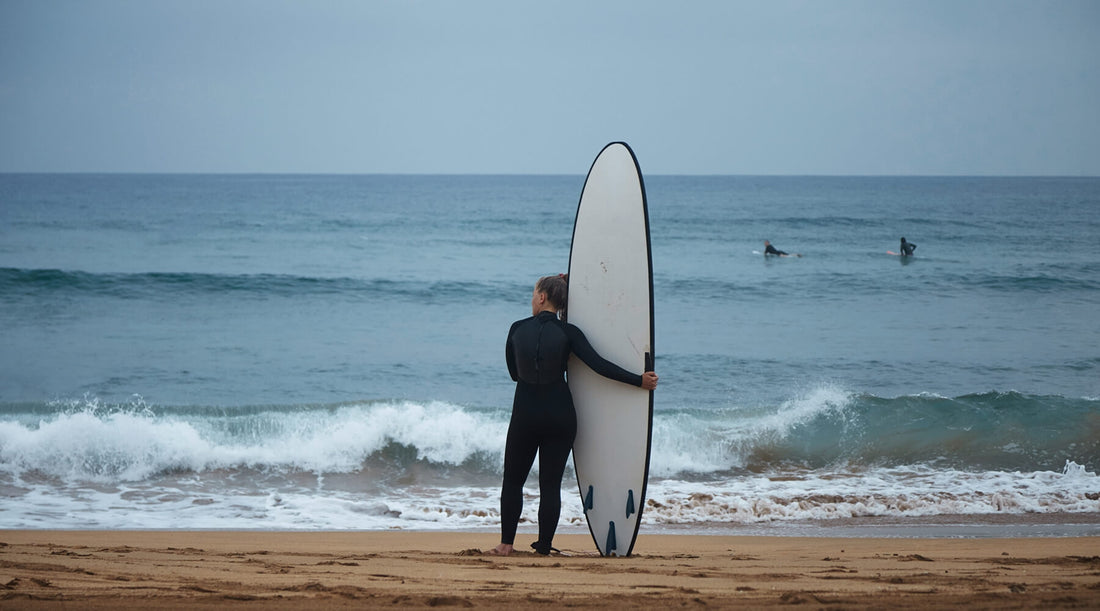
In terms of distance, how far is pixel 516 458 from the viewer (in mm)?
3936

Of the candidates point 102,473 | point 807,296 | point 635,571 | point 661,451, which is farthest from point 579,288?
point 807,296

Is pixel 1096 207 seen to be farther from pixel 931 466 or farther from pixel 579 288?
pixel 579 288

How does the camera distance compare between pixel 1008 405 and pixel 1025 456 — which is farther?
pixel 1008 405

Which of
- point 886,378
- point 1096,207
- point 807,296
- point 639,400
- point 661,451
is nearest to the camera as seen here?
point 639,400

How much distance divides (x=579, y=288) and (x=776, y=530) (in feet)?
8.54

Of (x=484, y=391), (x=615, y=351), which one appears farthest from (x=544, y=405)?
(x=484, y=391)

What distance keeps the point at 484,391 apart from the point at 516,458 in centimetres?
612

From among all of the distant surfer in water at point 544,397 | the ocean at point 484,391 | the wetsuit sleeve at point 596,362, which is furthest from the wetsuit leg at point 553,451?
the ocean at point 484,391

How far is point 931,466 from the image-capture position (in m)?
7.31

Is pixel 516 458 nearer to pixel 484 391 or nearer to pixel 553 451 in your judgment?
pixel 553 451

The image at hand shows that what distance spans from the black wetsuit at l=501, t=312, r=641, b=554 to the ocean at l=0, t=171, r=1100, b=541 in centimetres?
198

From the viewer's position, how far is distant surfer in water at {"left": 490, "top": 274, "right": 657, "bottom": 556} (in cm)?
387

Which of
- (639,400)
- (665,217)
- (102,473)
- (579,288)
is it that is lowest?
(102,473)

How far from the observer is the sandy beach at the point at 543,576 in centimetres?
279
